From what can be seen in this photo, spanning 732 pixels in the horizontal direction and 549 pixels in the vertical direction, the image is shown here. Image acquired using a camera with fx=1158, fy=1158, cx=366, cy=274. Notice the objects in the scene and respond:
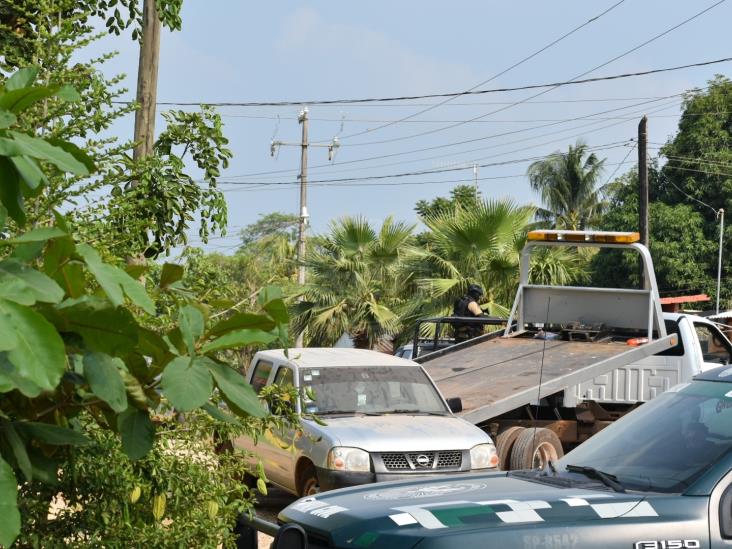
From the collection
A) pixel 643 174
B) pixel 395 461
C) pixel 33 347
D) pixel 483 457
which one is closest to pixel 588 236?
pixel 483 457

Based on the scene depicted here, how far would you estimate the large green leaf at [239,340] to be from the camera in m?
2.79

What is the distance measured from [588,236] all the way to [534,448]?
2702 millimetres

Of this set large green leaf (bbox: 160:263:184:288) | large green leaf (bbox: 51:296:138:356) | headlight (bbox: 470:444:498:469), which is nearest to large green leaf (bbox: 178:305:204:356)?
large green leaf (bbox: 51:296:138:356)

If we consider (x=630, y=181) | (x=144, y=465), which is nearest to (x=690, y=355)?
(x=144, y=465)

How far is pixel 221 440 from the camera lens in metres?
4.15

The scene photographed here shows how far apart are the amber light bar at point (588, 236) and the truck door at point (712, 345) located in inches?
72.6

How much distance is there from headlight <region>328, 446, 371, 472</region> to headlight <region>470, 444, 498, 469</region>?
3.01 feet

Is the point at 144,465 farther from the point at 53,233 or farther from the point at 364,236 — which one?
the point at 364,236

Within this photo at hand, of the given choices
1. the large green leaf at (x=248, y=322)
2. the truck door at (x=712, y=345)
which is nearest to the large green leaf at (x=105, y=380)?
the large green leaf at (x=248, y=322)

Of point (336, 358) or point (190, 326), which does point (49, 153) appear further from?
point (336, 358)

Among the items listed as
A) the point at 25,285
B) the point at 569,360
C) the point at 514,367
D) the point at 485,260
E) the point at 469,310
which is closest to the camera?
the point at 25,285

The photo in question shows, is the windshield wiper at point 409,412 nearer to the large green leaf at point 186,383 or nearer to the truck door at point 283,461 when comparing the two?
the truck door at point 283,461

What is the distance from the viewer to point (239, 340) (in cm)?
283

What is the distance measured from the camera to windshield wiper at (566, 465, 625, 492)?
14.8ft
